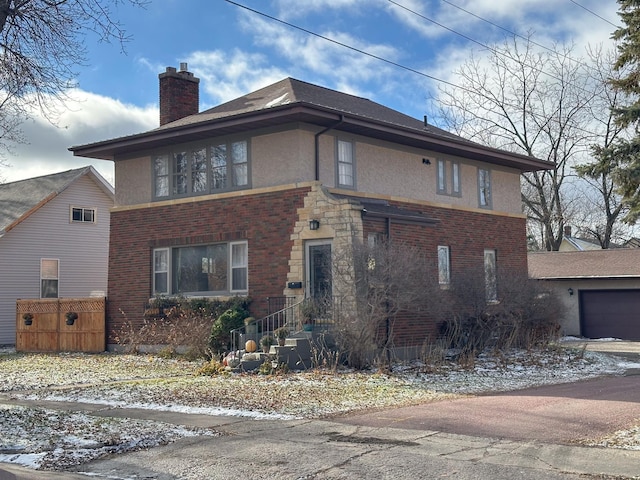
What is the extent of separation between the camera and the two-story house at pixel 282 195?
19016mm

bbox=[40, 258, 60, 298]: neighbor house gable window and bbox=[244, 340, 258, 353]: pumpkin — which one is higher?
bbox=[40, 258, 60, 298]: neighbor house gable window

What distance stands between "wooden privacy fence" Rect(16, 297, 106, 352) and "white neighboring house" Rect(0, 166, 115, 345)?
4.23m

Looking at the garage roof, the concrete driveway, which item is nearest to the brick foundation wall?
the concrete driveway

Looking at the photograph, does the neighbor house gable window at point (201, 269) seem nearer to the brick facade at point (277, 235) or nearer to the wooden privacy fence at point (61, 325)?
the brick facade at point (277, 235)

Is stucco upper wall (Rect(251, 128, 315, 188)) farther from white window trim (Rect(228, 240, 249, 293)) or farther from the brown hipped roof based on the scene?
white window trim (Rect(228, 240, 249, 293))

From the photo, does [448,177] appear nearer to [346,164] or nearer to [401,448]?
[346,164]

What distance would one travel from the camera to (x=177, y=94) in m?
24.0

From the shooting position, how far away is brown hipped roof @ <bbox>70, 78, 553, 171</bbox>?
18.8 m

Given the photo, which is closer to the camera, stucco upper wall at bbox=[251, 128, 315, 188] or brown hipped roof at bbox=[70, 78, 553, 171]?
brown hipped roof at bbox=[70, 78, 553, 171]

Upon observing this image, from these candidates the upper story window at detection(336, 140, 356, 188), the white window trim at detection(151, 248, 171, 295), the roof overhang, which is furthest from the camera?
the white window trim at detection(151, 248, 171, 295)

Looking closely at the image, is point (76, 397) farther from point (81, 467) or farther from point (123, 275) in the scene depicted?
point (123, 275)

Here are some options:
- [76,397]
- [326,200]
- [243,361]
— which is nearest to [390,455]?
[76,397]

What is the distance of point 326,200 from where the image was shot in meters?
18.6

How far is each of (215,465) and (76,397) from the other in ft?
19.3
